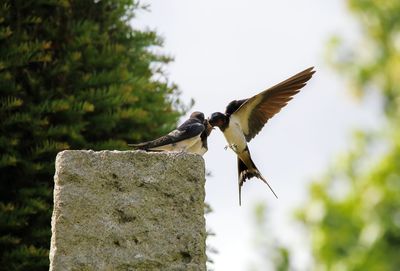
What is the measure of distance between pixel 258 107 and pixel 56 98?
66.0 inches

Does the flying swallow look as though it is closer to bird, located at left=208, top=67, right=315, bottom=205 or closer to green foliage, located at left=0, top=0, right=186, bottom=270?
bird, located at left=208, top=67, right=315, bottom=205

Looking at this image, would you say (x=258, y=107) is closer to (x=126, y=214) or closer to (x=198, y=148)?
(x=198, y=148)

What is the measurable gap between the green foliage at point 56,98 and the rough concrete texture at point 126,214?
8.03 feet

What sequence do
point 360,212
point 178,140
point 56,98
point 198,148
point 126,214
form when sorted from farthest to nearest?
point 360,212
point 56,98
point 198,148
point 178,140
point 126,214

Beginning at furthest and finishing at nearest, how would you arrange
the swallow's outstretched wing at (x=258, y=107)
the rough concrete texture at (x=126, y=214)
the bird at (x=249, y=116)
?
1. the swallow's outstretched wing at (x=258, y=107)
2. the bird at (x=249, y=116)
3. the rough concrete texture at (x=126, y=214)

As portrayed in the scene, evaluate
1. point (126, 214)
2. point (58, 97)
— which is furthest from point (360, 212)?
point (126, 214)

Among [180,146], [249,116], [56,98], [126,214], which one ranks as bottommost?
[126,214]

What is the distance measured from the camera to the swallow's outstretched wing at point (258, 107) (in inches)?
209

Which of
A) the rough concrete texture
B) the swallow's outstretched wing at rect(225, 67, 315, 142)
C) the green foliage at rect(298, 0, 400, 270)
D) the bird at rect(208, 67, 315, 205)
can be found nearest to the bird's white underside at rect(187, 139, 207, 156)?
the bird at rect(208, 67, 315, 205)

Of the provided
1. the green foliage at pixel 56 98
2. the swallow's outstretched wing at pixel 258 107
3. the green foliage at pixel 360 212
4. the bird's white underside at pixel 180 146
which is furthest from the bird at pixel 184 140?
the green foliage at pixel 360 212

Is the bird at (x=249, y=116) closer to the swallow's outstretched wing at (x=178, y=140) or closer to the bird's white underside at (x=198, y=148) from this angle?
the bird's white underside at (x=198, y=148)

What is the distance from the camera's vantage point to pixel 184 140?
4703 millimetres

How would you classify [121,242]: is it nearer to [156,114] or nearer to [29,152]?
[29,152]

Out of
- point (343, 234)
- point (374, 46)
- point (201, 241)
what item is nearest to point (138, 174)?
point (201, 241)
